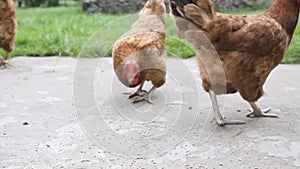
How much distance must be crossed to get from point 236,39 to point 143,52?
1.02 meters

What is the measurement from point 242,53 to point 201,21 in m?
0.46

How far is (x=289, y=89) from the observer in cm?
504

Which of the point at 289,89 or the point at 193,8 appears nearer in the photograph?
the point at 193,8

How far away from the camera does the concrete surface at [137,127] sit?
10.4 ft

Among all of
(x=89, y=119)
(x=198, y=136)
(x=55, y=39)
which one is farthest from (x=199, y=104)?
(x=55, y=39)

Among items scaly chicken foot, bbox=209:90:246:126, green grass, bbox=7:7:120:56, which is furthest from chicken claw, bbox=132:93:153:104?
green grass, bbox=7:7:120:56

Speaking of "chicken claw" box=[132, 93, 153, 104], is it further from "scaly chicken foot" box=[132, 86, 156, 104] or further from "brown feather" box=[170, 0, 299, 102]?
"brown feather" box=[170, 0, 299, 102]

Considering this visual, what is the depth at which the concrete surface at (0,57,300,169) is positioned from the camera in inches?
125

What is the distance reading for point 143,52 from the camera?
4238mm

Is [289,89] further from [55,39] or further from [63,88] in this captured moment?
[55,39]

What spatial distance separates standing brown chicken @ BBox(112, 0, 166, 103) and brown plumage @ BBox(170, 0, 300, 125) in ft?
1.83

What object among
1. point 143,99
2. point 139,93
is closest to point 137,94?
point 139,93

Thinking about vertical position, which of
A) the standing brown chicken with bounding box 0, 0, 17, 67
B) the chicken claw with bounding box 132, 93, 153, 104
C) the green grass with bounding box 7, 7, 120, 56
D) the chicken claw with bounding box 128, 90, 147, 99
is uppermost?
the standing brown chicken with bounding box 0, 0, 17, 67

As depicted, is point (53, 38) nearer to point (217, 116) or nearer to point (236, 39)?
point (217, 116)
